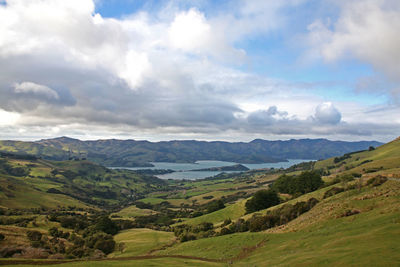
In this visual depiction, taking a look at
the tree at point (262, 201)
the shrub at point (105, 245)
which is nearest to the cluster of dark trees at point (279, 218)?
the tree at point (262, 201)

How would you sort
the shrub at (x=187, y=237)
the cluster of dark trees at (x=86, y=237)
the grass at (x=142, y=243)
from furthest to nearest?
the shrub at (x=187, y=237) < the grass at (x=142, y=243) < the cluster of dark trees at (x=86, y=237)

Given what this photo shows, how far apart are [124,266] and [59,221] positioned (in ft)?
215

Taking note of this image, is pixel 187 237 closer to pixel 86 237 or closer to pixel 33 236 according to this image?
pixel 86 237

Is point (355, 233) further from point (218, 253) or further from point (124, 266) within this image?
point (124, 266)

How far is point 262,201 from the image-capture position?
271 feet

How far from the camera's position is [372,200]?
1502 inches

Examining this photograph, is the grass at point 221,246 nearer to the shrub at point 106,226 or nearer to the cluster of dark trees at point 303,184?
the shrub at point 106,226

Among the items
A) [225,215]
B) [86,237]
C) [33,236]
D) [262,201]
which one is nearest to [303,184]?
[262,201]

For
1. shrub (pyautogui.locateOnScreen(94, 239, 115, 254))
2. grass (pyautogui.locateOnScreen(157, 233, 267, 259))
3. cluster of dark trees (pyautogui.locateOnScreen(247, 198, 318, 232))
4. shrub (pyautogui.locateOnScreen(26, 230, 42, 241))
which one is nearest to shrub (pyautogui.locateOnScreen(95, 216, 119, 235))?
shrub (pyautogui.locateOnScreen(94, 239, 115, 254))

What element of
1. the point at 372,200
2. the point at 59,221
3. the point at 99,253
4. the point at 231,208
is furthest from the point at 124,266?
the point at 231,208

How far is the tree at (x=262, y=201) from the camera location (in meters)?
81.9

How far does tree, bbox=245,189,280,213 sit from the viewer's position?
8194 centimetres

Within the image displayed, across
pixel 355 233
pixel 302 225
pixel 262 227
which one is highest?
pixel 355 233

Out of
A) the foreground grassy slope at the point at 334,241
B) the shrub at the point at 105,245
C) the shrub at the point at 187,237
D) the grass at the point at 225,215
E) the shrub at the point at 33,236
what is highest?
the foreground grassy slope at the point at 334,241
